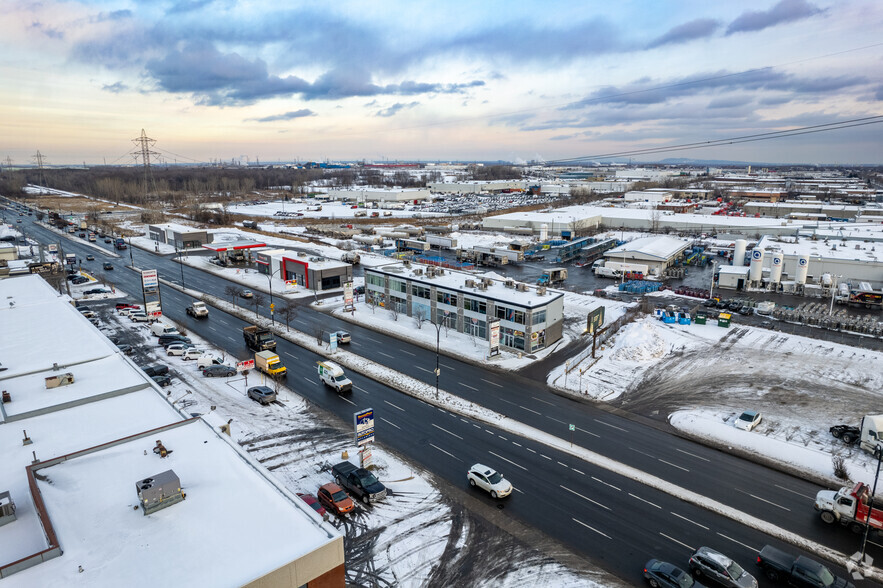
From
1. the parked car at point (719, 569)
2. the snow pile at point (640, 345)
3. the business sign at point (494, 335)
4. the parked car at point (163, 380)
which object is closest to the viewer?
the parked car at point (719, 569)

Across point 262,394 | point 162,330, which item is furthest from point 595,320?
point 162,330

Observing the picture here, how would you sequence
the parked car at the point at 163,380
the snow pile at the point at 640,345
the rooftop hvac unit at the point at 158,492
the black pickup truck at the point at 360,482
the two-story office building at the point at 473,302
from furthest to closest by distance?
the two-story office building at the point at 473,302
the snow pile at the point at 640,345
the parked car at the point at 163,380
the black pickup truck at the point at 360,482
the rooftop hvac unit at the point at 158,492

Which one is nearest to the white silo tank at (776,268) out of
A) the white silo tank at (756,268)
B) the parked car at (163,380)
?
the white silo tank at (756,268)

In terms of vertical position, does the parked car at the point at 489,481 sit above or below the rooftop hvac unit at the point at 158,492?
below

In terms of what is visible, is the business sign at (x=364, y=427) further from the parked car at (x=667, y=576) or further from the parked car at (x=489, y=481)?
the parked car at (x=667, y=576)

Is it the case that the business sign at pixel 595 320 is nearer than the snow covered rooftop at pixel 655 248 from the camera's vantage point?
Yes

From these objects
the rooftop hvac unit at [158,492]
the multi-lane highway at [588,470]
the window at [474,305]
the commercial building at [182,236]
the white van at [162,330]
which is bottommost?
the multi-lane highway at [588,470]

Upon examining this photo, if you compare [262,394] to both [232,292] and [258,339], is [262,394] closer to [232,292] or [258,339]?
[258,339]

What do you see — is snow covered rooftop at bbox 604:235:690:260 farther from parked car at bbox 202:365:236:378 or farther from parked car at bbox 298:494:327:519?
parked car at bbox 298:494:327:519
